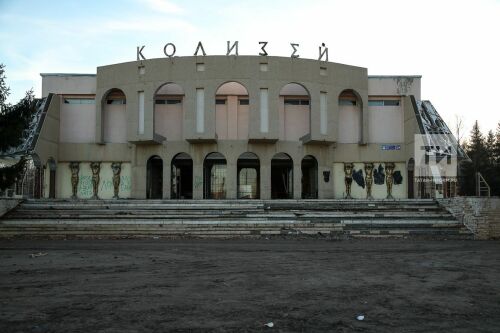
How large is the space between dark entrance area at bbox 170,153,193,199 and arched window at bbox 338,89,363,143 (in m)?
11.2

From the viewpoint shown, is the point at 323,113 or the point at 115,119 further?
the point at 115,119

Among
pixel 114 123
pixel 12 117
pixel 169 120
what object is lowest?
pixel 12 117

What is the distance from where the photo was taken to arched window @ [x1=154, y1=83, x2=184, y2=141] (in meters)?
34.5

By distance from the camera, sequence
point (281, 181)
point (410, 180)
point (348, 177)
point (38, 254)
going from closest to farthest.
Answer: point (38, 254)
point (348, 177)
point (410, 180)
point (281, 181)

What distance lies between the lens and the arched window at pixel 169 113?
34500mm

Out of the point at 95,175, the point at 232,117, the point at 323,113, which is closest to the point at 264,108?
the point at 232,117

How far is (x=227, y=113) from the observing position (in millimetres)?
34469

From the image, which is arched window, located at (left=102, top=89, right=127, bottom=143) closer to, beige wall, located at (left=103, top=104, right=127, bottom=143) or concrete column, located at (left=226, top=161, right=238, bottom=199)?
beige wall, located at (left=103, top=104, right=127, bottom=143)

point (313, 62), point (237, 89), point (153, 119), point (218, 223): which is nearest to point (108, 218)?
point (218, 223)

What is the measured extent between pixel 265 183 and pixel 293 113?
18.1 ft

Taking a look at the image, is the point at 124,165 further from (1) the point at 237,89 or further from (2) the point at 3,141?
(2) the point at 3,141

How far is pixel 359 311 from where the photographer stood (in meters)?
7.31

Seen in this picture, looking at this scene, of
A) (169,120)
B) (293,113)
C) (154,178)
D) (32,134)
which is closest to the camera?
(32,134)

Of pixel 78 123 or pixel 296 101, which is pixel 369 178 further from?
pixel 78 123
